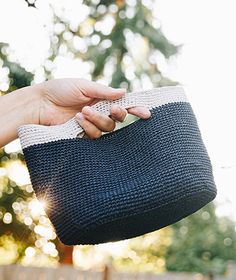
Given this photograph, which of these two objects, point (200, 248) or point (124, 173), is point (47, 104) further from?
point (200, 248)

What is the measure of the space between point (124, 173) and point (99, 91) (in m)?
0.23

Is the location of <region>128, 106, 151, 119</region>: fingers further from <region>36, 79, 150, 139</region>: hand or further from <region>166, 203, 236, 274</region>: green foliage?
<region>166, 203, 236, 274</region>: green foliage

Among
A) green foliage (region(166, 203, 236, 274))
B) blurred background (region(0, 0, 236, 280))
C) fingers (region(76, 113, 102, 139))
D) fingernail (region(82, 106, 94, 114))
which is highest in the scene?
fingernail (region(82, 106, 94, 114))

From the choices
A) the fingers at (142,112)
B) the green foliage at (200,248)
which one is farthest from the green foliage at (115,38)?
the green foliage at (200,248)

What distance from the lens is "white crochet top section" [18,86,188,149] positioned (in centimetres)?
114

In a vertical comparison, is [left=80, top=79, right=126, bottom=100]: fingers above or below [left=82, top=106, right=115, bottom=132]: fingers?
above

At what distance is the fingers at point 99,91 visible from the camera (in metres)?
1.19

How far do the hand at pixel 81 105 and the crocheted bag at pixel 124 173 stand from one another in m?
0.03

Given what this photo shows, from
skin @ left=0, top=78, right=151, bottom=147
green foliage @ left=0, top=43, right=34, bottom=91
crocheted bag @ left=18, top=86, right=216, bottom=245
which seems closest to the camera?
crocheted bag @ left=18, top=86, right=216, bottom=245

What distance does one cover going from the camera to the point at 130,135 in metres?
1.14

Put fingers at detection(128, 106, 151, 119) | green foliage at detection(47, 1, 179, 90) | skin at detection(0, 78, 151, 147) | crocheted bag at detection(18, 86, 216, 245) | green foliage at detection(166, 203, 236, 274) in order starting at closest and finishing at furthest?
crocheted bag at detection(18, 86, 216, 245) < fingers at detection(128, 106, 151, 119) < skin at detection(0, 78, 151, 147) < green foliage at detection(47, 1, 179, 90) < green foliage at detection(166, 203, 236, 274)

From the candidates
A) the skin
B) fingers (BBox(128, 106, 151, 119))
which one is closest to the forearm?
the skin

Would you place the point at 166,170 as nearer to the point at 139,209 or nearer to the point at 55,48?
the point at 139,209

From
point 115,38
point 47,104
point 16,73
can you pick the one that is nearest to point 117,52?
point 115,38
